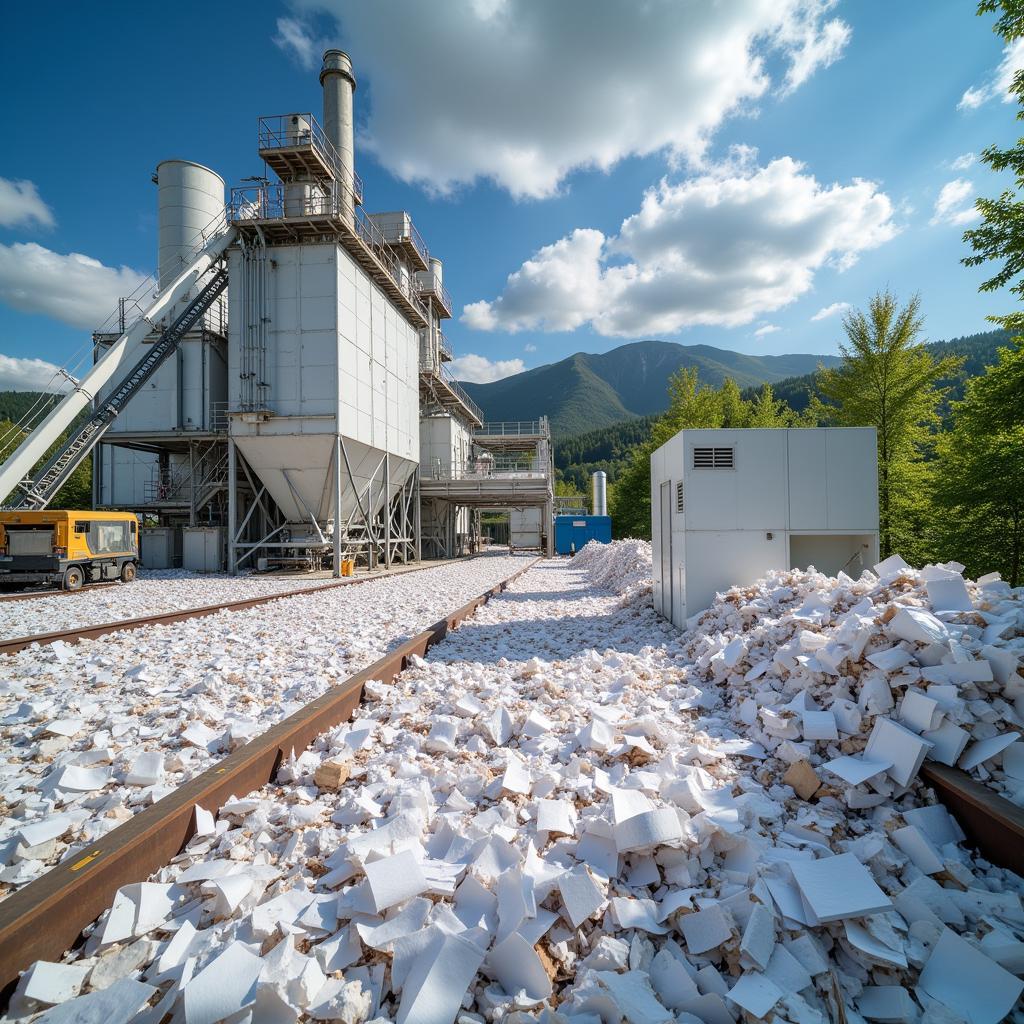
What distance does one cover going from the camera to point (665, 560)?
9.22 meters

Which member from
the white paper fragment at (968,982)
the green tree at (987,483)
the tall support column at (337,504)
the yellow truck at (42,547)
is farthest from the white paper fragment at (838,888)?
the tall support column at (337,504)

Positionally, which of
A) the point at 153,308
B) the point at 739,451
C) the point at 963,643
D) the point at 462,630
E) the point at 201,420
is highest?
the point at 153,308

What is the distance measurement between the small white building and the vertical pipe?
2117 cm

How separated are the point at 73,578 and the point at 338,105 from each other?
818 inches

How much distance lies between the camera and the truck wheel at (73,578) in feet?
44.1

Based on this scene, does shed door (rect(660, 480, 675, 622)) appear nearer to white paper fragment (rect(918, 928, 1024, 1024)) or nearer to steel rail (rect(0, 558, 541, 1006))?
steel rail (rect(0, 558, 541, 1006))

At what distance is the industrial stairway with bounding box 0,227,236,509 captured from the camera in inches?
586

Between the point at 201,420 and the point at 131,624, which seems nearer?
the point at 131,624

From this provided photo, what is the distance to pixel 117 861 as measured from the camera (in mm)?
2156

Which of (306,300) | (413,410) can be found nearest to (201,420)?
(306,300)

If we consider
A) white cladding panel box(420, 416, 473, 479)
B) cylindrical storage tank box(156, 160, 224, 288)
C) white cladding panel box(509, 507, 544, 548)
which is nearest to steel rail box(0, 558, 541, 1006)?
cylindrical storage tank box(156, 160, 224, 288)

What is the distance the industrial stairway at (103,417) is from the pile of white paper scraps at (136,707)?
11.7 metres

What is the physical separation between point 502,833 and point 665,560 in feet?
23.7

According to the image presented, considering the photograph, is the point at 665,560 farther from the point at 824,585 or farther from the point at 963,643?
the point at 963,643
